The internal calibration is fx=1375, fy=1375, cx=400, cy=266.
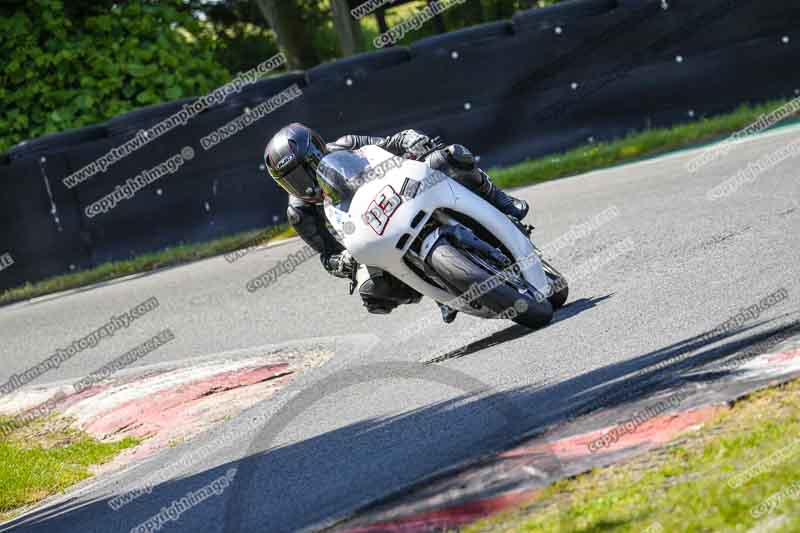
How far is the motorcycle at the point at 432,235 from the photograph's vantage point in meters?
7.95

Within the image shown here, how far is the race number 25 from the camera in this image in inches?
316

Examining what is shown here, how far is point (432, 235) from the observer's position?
805 cm

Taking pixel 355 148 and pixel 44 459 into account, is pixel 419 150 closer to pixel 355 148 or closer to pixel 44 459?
pixel 355 148

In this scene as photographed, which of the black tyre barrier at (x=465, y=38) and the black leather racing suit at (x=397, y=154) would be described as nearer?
the black leather racing suit at (x=397, y=154)

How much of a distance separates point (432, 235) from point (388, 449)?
179 centimetres

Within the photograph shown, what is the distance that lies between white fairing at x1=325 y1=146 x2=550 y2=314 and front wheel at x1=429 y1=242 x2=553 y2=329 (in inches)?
8.9

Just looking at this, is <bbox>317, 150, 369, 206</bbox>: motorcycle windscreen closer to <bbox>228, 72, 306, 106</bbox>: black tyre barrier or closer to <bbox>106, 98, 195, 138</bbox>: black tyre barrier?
<bbox>228, 72, 306, 106</bbox>: black tyre barrier

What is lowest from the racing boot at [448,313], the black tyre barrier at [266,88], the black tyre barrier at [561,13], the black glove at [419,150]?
the black tyre barrier at [561,13]

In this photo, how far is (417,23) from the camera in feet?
65.1

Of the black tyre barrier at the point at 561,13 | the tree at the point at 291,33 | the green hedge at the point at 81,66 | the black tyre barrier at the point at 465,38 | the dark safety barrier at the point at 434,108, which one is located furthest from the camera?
the tree at the point at 291,33

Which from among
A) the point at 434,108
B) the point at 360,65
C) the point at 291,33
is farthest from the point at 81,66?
the point at 434,108

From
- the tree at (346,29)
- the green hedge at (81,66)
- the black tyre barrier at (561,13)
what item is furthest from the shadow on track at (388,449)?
the tree at (346,29)

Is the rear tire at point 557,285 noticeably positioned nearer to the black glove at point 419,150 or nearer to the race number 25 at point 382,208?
the black glove at point 419,150

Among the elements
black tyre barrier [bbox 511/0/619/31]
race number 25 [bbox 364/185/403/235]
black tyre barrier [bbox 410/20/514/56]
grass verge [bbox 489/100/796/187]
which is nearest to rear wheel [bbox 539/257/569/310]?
race number 25 [bbox 364/185/403/235]
